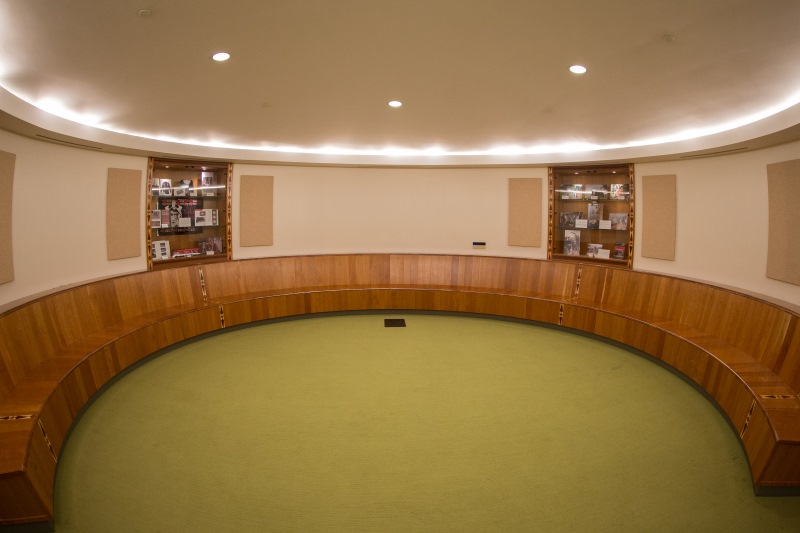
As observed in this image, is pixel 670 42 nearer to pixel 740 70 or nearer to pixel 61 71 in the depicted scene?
pixel 740 70

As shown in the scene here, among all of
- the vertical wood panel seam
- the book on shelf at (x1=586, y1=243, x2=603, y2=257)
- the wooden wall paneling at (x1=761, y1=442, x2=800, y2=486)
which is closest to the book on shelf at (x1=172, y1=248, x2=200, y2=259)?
the vertical wood panel seam

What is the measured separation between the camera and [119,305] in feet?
16.4

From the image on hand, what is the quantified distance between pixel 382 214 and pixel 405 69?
4.81 m

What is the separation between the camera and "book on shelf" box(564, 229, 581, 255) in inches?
277

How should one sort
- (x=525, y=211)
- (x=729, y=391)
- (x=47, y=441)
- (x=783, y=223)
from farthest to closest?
1. (x=525, y=211)
2. (x=783, y=223)
3. (x=729, y=391)
4. (x=47, y=441)

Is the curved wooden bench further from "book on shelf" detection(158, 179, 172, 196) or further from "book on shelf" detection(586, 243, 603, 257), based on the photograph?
"book on shelf" detection(158, 179, 172, 196)

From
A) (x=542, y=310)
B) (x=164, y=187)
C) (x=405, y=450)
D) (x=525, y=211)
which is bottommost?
(x=405, y=450)

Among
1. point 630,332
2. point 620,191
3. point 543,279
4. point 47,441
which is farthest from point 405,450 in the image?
point 620,191

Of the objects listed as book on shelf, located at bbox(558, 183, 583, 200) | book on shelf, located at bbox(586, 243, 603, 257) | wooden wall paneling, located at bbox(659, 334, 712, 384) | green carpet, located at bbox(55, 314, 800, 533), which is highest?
book on shelf, located at bbox(558, 183, 583, 200)

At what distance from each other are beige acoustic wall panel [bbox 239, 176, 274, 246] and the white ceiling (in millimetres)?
1671

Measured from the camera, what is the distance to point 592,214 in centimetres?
680

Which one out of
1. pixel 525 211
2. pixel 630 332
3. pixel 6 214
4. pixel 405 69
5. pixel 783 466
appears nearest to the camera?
pixel 783 466

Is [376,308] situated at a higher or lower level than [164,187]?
lower

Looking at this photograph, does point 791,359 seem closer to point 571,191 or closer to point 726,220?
point 726,220
